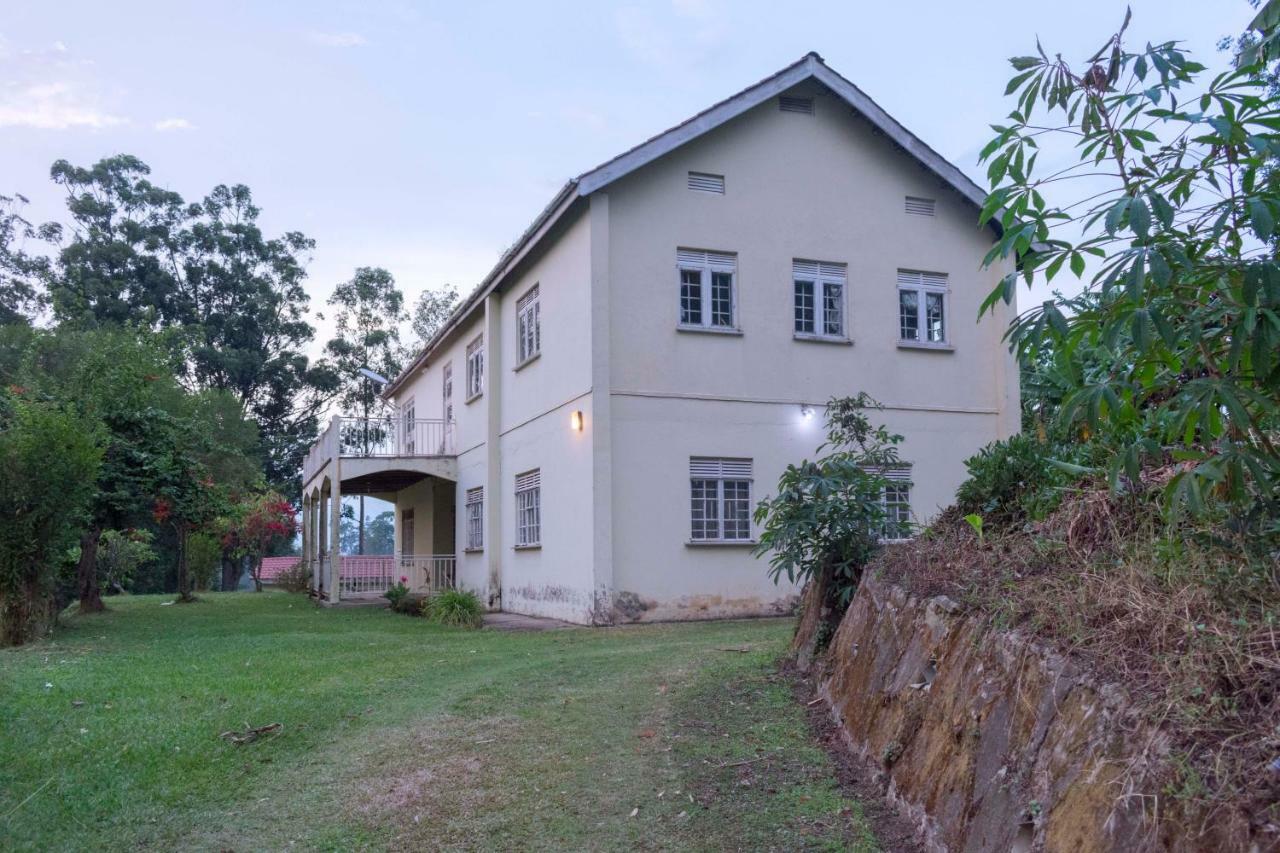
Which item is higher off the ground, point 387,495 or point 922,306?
point 922,306

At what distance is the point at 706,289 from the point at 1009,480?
9249mm

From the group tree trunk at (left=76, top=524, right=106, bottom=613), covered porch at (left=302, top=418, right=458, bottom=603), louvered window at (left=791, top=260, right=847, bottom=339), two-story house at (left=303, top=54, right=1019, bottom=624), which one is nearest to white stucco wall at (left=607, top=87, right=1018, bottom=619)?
two-story house at (left=303, top=54, right=1019, bottom=624)

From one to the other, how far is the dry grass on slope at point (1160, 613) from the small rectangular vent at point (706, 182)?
10338mm

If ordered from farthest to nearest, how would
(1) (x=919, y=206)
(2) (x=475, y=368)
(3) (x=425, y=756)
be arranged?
(2) (x=475, y=368) < (1) (x=919, y=206) < (3) (x=425, y=756)

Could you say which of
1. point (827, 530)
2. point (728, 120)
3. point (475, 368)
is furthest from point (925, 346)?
point (827, 530)

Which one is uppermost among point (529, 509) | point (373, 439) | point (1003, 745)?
point (373, 439)

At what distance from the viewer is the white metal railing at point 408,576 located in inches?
890

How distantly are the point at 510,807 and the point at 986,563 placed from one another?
107 inches

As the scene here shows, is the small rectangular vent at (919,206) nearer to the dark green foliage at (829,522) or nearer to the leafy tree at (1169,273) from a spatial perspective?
the dark green foliage at (829,522)

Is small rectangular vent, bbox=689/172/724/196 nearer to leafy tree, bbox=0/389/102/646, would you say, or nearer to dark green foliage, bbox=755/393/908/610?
dark green foliage, bbox=755/393/908/610

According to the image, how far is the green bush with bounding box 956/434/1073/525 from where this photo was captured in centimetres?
641

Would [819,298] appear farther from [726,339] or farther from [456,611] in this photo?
[456,611]

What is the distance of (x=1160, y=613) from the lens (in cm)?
391

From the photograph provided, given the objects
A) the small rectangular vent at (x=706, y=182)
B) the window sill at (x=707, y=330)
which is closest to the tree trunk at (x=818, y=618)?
A: the window sill at (x=707, y=330)
